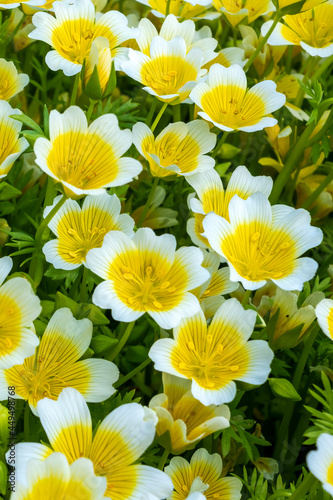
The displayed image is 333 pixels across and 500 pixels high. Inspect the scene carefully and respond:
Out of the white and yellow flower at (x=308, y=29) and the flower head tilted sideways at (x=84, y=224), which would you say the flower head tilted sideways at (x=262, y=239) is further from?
the white and yellow flower at (x=308, y=29)

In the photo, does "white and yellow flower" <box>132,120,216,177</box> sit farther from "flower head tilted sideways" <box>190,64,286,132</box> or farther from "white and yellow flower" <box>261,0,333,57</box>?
"white and yellow flower" <box>261,0,333,57</box>

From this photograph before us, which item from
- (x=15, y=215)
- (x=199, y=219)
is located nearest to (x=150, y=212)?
(x=199, y=219)

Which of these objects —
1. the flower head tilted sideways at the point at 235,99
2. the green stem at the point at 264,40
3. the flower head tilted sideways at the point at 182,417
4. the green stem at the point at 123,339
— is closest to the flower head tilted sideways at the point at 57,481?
the flower head tilted sideways at the point at 182,417

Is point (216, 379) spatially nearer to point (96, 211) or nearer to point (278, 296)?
point (278, 296)

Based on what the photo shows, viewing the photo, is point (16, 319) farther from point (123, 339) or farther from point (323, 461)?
point (323, 461)

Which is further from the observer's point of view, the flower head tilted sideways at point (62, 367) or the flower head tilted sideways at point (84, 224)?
the flower head tilted sideways at point (84, 224)
